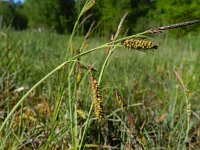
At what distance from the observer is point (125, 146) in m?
1.30

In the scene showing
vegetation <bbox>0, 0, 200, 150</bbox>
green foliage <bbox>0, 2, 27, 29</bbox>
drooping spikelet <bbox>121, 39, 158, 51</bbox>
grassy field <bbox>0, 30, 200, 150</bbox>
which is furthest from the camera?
green foliage <bbox>0, 2, 27, 29</bbox>

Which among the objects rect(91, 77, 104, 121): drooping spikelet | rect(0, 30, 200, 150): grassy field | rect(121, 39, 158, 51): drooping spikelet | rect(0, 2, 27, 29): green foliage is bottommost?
rect(0, 30, 200, 150): grassy field

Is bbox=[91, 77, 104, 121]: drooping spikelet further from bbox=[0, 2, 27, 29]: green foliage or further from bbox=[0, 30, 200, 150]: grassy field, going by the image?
bbox=[0, 2, 27, 29]: green foliage

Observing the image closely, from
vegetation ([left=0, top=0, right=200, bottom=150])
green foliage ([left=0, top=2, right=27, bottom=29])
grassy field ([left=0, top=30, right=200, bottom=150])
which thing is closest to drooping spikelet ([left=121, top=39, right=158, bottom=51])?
vegetation ([left=0, top=0, right=200, bottom=150])

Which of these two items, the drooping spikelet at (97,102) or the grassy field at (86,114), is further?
the grassy field at (86,114)

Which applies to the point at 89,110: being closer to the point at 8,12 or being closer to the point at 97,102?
the point at 97,102

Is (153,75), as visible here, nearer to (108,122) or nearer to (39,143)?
(108,122)

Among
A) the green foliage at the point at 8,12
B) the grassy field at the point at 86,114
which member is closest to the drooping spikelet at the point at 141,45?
the grassy field at the point at 86,114

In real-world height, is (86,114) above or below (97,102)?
below

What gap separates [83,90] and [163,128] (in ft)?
1.45

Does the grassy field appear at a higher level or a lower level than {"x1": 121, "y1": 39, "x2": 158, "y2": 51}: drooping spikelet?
lower

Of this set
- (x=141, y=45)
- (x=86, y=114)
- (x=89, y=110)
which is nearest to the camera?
(x=141, y=45)

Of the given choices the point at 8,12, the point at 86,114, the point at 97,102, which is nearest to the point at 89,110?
the point at 86,114

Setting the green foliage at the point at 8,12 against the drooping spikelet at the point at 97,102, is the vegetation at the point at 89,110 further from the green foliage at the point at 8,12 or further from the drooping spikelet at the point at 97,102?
the green foliage at the point at 8,12
